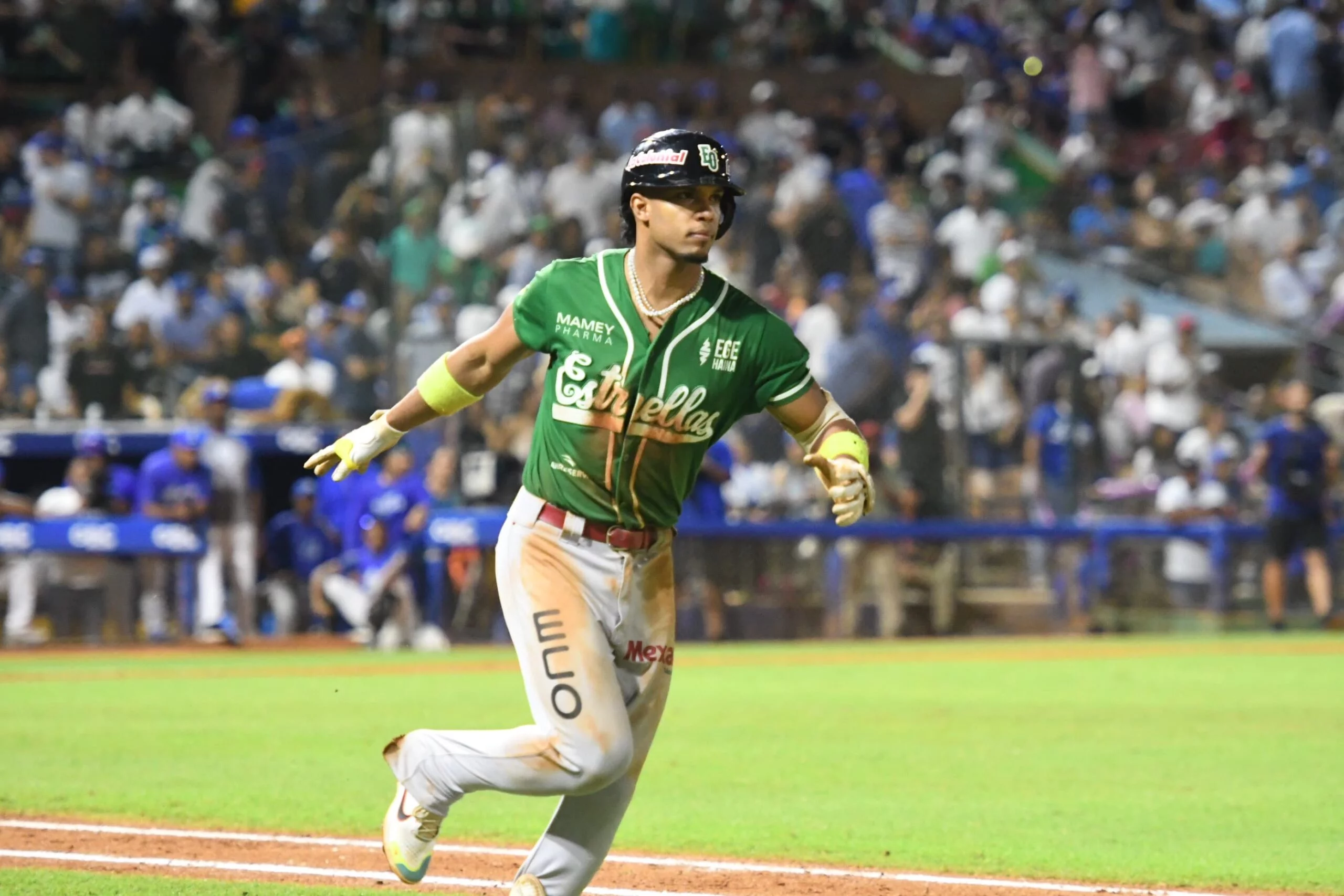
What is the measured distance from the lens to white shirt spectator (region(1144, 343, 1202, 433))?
19891 millimetres

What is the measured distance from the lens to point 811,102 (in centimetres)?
2480

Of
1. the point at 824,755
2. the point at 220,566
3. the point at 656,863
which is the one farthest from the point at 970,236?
the point at 656,863

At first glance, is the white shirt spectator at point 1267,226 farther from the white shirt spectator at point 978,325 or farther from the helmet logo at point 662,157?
the helmet logo at point 662,157

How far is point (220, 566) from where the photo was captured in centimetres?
1773

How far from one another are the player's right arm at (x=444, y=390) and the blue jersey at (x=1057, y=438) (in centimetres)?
1353

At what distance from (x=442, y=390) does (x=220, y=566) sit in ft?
40.8

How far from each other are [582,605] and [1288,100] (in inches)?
915

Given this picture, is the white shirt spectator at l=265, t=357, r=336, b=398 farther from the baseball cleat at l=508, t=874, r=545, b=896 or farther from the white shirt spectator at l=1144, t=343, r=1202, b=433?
the baseball cleat at l=508, t=874, r=545, b=896

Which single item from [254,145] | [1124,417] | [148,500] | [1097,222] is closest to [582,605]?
[148,500]

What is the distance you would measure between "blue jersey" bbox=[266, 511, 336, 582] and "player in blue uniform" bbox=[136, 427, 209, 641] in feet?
3.51

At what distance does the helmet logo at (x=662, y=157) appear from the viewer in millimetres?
5500

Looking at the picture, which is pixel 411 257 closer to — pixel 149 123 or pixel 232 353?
pixel 232 353

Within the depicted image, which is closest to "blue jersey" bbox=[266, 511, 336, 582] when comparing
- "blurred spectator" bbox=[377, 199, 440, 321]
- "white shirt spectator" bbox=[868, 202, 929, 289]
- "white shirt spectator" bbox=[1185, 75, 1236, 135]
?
"blurred spectator" bbox=[377, 199, 440, 321]

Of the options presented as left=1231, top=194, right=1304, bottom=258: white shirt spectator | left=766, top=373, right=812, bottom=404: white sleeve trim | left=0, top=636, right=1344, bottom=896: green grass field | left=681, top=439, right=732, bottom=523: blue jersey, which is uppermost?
left=1231, top=194, right=1304, bottom=258: white shirt spectator
